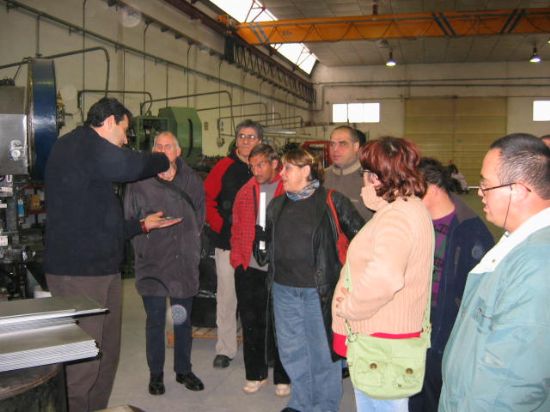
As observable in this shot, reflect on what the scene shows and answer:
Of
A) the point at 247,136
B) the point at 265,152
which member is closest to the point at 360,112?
the point at 247,136

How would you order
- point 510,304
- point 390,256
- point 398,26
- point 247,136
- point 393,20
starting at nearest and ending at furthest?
1. point 510,304
2. point 390,256
3. point 247,136
4. point 393,20
5. point 398,26

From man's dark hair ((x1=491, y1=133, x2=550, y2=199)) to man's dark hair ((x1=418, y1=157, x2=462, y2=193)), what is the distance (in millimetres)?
923

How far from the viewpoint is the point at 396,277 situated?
1.58 m

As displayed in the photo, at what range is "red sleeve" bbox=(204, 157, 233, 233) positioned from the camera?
10.7ft

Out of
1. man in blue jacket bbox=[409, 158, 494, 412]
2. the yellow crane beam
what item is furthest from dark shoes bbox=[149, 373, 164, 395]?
the yellow crane beam

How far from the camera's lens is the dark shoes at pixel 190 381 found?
2.99 metres

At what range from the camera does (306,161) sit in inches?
97.0

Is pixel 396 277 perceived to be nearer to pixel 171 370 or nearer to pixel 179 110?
pixel 171 370

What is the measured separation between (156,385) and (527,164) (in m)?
2.48

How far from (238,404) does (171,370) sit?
65cm

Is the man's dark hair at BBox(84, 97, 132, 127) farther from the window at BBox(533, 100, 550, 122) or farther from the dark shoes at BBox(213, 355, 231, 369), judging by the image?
the window at BBox(533, 100, 550, 122)

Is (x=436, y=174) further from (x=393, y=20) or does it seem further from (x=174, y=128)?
(x=393, y=20)

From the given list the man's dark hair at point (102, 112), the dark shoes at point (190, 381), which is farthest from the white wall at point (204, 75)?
the dark shoes at point (190, 381)

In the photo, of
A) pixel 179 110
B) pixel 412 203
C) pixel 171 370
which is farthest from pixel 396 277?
pixel 179 110
